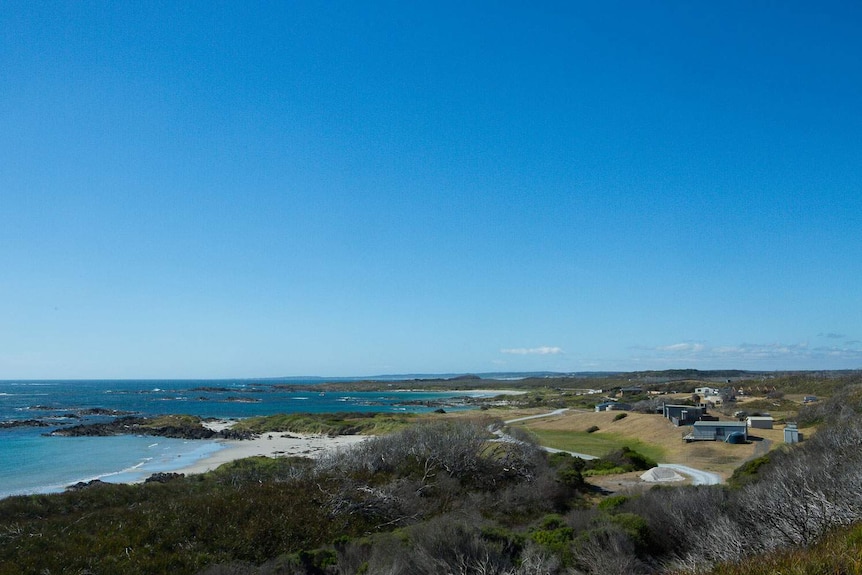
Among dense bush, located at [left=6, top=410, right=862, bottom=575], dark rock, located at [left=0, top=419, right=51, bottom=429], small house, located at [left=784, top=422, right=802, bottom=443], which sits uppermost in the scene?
dense bush, located at [left=6, top=410, right=862, bottom=575]

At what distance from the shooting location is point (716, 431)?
139 feet

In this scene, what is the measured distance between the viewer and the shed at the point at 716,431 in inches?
1613

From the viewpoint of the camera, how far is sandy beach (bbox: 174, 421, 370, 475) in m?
41.4

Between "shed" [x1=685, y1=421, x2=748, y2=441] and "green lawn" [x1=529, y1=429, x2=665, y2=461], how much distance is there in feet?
9.52

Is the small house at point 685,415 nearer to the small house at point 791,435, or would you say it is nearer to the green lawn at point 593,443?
the green lawn at point 593,443

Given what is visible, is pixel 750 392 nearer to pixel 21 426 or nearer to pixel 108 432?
pixel 108 432

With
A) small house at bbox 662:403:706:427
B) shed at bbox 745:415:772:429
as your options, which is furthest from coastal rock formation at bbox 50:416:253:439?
shed at bbox 745:415:772:429

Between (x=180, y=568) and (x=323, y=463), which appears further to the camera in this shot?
(x=323, y=463)

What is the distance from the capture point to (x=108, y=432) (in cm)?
6072

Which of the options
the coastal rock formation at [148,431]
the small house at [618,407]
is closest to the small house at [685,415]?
the small house at [618,407]

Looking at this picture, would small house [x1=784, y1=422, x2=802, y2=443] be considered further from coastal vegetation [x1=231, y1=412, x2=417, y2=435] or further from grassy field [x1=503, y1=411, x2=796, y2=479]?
coastal vegetation [x1=231, y1=412, x2=417, y2=435]

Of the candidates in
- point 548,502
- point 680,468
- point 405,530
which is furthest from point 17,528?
point 680,468

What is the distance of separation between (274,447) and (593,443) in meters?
28.6

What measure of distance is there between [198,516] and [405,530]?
19.6 feet
